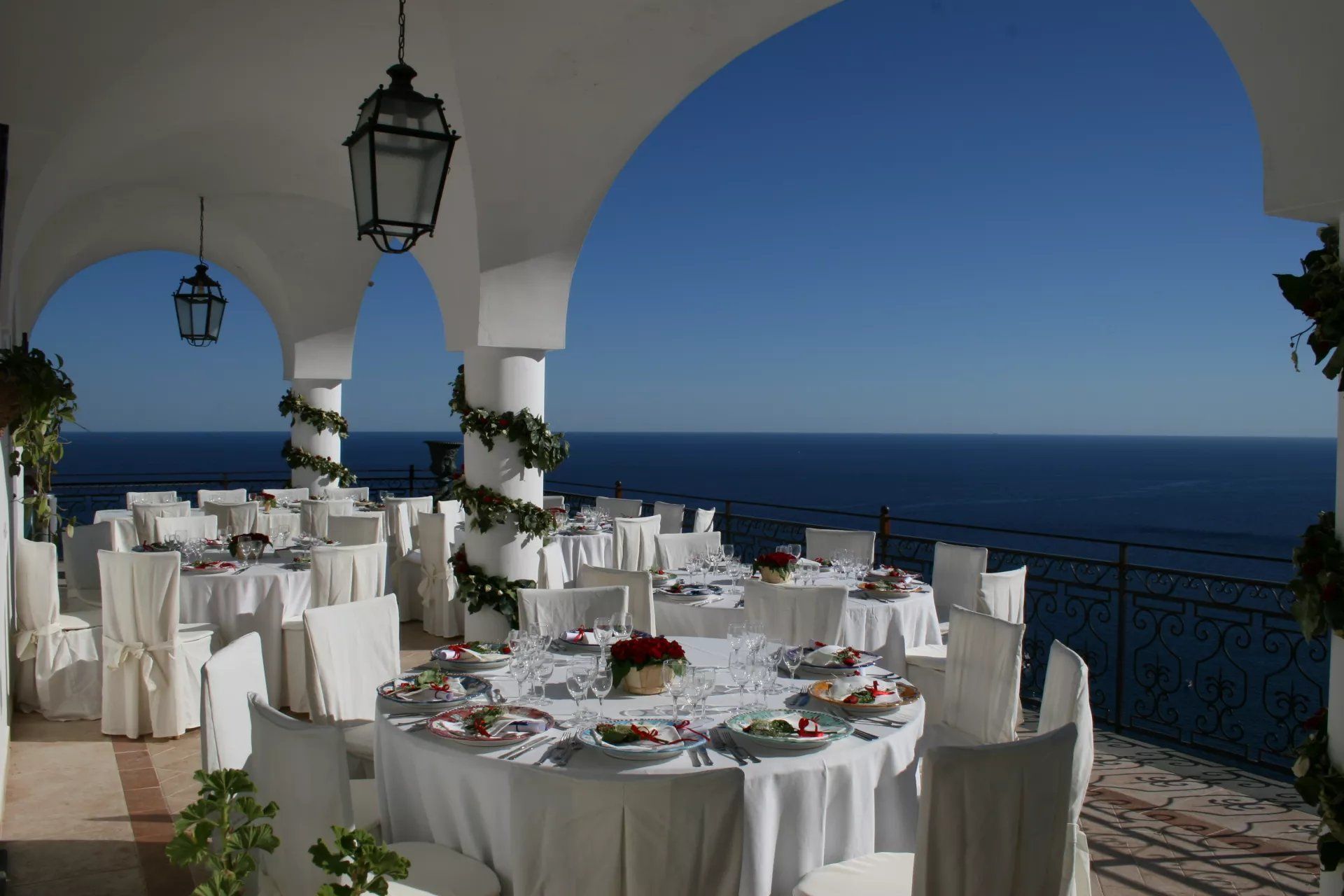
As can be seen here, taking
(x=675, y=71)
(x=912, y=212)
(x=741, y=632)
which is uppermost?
(x=912, y=212)

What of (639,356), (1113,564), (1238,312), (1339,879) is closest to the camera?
(1339,879)

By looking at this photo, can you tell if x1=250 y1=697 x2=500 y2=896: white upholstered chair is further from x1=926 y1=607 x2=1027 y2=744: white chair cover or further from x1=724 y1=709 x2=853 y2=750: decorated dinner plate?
x1=926 y1=607 x2=1027 y2=744: white chair cover

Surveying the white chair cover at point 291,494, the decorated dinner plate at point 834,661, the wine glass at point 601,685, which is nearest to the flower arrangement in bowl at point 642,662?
the wine glass at point 601,685

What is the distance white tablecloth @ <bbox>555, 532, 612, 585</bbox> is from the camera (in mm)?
7871

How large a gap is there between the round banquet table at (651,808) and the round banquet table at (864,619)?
1.61m

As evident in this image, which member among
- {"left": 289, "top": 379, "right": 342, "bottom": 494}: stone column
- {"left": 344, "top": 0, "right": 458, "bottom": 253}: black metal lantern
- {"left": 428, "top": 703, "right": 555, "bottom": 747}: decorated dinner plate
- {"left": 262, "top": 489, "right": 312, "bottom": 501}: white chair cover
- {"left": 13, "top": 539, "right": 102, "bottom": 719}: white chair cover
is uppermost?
{"left": 344, "top": 0, "right": 458, "bottom": 253}: black metal lantern

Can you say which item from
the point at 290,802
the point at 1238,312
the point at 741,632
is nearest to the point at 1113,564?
the point at 741,632

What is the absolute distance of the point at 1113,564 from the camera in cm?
540

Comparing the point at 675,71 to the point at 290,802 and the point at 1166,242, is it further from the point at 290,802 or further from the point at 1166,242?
the point at 1166,242

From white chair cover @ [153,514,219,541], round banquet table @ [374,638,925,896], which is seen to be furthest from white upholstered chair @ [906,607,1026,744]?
white chair cover @ [153,514,219,541]

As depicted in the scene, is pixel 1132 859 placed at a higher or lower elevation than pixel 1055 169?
lower

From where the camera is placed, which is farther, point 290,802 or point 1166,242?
point 1166,242

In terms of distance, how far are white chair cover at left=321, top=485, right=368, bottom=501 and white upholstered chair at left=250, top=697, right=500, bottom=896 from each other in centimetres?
817

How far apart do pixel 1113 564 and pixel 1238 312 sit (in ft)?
80.4
